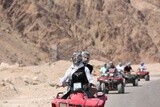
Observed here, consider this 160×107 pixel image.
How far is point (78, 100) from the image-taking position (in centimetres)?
1097

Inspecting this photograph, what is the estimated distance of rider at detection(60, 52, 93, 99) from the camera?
11250mm

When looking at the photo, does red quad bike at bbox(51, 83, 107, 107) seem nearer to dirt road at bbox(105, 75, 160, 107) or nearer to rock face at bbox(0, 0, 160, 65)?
dirt road at bbox(105, 75, 160, 107)

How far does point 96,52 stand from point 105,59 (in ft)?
6.51

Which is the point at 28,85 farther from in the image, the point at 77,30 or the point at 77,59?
the point at 77,30

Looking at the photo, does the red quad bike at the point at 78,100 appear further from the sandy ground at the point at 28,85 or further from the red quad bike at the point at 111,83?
the red quad bike at the point at 111,83

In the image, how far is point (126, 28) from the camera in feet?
322

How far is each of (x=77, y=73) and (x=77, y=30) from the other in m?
76.8

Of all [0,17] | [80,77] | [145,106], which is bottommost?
[145,106]

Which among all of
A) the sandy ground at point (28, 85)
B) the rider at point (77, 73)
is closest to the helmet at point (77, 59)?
the rider at point (77, 73)

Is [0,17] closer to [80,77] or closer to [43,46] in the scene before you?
[43,46]

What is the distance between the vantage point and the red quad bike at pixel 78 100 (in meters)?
10.8

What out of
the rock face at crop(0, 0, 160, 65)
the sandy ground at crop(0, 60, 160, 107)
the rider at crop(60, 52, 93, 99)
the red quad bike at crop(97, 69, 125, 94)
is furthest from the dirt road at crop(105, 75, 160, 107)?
the rock face at crop(0, 0, 160, 65)

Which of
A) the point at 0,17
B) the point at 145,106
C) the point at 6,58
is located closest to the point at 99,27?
the point at 0,17

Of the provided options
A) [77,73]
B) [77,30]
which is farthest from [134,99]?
[77,30]
